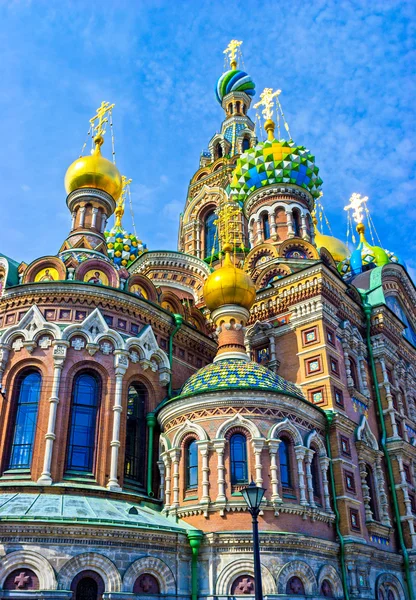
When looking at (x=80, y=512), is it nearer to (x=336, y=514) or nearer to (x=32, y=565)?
(x=32, y=565)

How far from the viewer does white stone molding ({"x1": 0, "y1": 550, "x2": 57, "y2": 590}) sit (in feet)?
29.9

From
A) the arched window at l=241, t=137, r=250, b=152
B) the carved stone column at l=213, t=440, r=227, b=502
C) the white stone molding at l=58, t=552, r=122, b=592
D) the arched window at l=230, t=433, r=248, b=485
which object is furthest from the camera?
the arched window at l=241, t=137, r=250, b=152

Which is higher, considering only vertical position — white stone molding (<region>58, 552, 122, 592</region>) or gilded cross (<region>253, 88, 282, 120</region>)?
gilded cross (<region>253, 88, 282, 120</region>)

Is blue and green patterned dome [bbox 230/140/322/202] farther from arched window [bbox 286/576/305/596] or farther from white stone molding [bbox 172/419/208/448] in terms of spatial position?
arched window [bbox 286/576/305/596]

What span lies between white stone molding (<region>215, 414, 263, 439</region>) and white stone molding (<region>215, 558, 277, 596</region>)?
86.8 inches

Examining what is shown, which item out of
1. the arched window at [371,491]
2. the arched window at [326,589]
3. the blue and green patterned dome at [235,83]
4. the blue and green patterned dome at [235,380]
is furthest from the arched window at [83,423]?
the blue and green patterned dome at [235,83]

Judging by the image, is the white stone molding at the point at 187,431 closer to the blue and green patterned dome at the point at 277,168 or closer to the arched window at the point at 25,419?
the arched window at the point at 25,419

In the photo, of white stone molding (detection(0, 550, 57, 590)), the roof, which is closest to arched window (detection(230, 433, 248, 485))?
the roof

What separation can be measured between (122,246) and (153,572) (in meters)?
17.3

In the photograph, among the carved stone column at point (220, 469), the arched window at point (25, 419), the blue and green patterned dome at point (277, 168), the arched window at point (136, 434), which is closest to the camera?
the carved stone column at point (220, 469)

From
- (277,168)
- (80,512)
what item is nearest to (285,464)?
(80,512)

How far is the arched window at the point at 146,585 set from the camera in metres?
9.88

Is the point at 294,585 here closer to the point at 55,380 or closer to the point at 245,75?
the point at 55,380

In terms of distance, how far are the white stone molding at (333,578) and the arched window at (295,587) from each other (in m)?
0.53
